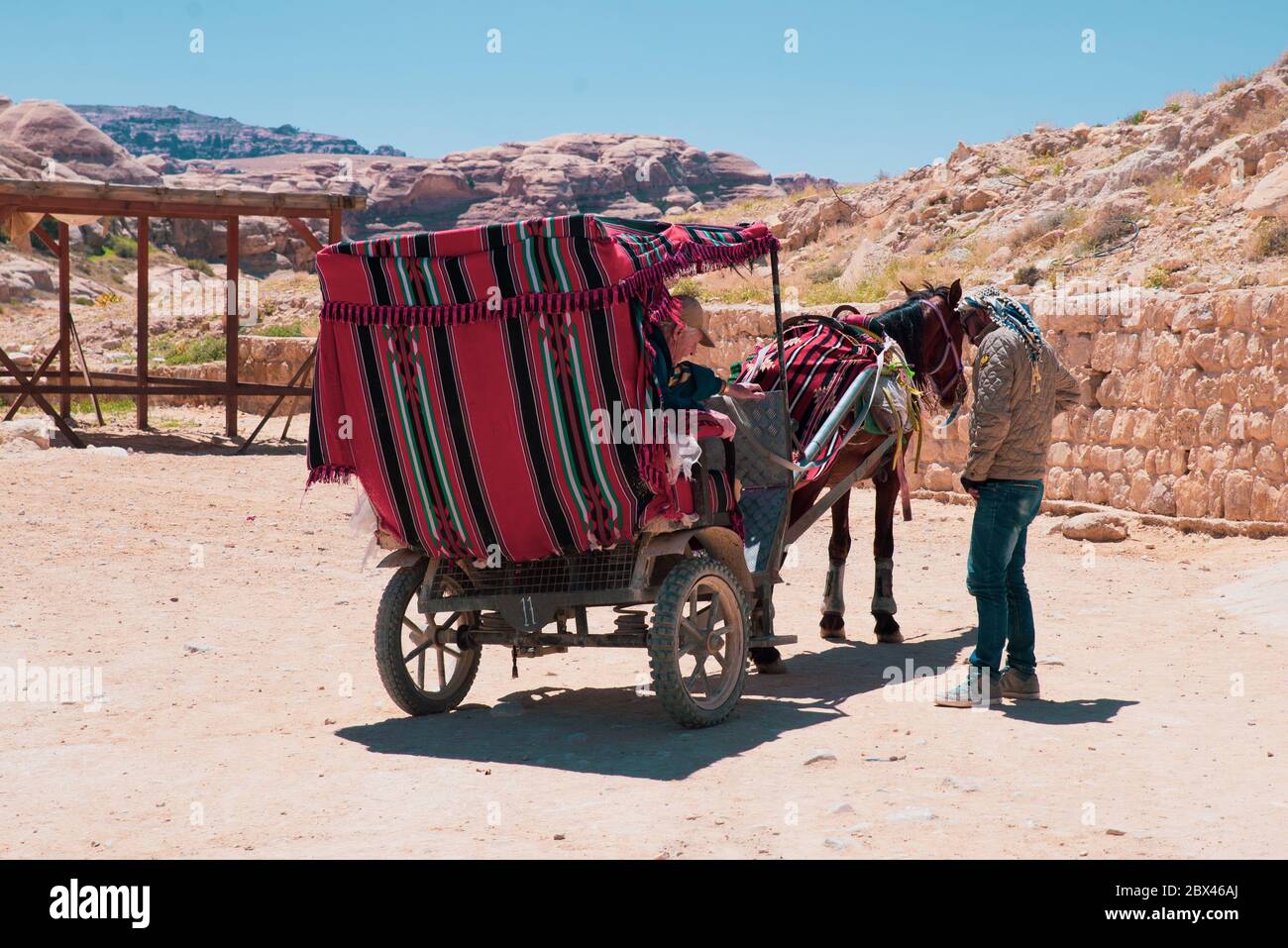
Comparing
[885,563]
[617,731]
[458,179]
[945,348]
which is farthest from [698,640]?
[458,179]

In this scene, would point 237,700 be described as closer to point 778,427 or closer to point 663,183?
point 778,427

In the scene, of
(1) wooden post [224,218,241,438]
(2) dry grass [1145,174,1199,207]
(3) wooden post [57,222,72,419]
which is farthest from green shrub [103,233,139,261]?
(2) dry grass [1145,174,1199,207]

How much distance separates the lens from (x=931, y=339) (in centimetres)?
866

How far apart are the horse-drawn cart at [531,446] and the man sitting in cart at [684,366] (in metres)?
0.10

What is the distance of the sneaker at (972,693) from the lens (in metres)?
6.55

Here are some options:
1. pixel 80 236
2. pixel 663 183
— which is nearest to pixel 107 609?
pixel 80 236

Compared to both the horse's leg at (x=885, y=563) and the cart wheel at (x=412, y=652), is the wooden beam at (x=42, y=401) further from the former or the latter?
the horse's leg at (x=885, y=563)

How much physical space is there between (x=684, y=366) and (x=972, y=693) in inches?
89.0

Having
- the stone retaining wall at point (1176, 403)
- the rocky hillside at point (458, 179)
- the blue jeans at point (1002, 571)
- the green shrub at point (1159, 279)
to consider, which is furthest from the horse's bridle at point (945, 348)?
the rocky hillside at point (458, 179)

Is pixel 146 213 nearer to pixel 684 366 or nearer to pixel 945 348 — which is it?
pixel 945 348

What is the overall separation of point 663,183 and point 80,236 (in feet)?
168

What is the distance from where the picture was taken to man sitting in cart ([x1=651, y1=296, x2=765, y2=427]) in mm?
5695

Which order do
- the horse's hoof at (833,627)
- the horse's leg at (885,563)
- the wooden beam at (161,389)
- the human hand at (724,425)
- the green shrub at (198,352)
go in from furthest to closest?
1. the green shrub at (198,352)
2. the wooden beam at (161,389)
3. the horse's hoof at (833,627)
4. the horse's leg at (885,563)
5. the human hand at (724,425)

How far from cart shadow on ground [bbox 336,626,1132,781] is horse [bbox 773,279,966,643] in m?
0.70
